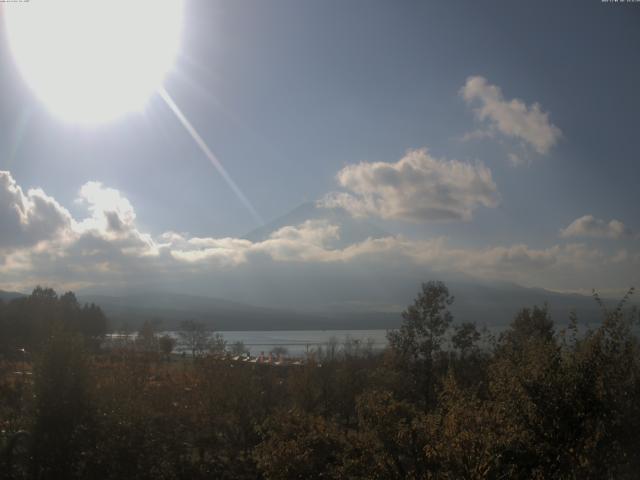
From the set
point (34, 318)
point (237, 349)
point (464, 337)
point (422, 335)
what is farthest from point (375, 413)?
point (34, 318)

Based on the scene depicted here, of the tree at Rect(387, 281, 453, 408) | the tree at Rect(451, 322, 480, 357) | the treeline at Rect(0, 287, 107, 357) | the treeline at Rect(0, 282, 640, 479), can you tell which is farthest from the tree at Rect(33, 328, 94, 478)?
the treeline at Rect(0, 287, 107, 357)

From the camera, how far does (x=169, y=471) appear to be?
14031 mm

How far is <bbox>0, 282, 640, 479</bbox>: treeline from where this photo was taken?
682 cm

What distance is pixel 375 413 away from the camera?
7.68 m

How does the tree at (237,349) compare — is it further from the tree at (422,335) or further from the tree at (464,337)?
the tree at (464,337)

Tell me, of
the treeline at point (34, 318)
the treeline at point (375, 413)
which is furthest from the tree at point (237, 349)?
the treeline at point (34, 318)

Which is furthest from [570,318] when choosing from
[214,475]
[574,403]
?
[214,475]

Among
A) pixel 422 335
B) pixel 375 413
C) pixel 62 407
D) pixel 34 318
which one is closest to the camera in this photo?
pixel 375 413

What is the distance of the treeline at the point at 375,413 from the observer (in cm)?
682

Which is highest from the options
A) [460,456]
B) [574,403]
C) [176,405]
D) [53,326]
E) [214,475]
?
[53,326]

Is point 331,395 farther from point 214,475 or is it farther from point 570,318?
point 570,318

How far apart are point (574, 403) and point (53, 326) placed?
39.3 ft

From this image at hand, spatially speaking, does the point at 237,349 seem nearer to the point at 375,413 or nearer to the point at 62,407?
the point at 62,407

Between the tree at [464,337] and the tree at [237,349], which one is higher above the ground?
the tree at [464,337]
